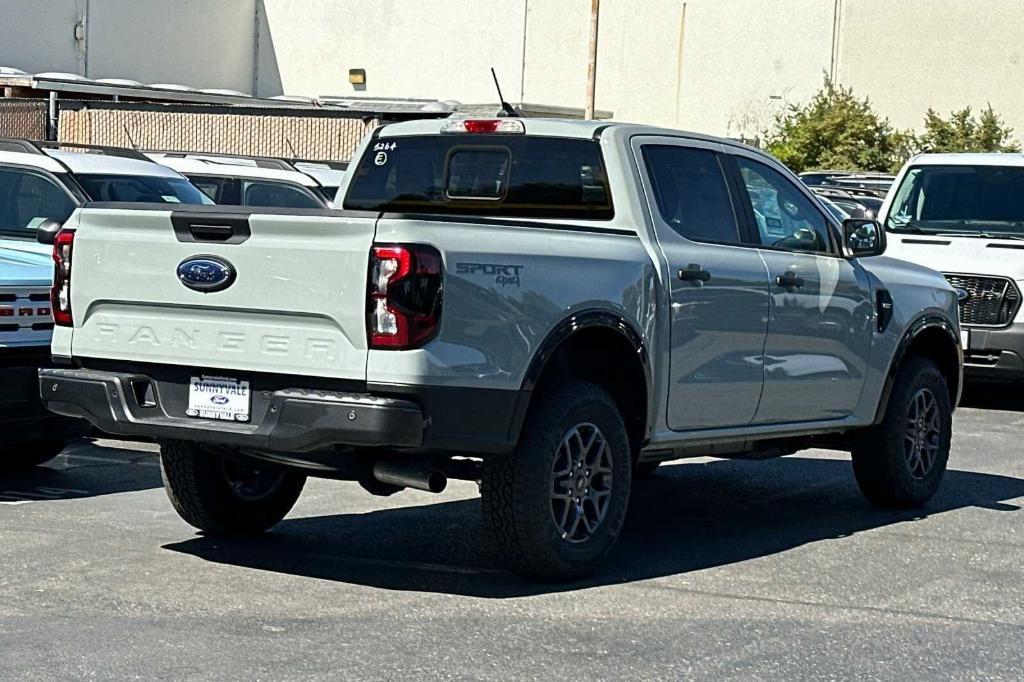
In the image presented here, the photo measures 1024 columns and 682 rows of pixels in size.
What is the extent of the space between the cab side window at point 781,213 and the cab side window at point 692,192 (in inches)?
9.5

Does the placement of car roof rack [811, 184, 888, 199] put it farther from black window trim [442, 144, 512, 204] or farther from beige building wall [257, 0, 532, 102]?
beige building wall [257, 0, 532, 102]

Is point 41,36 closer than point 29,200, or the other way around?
point 29,200

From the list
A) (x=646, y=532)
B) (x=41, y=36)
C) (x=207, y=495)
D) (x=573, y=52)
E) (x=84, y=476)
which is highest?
(x=573, y=52)

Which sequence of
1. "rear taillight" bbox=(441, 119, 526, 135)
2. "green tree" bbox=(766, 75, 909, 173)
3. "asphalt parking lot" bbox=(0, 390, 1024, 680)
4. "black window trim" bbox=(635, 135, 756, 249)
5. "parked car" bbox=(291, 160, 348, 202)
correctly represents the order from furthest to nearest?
"green tree" bbox=(766, 75, 909, 173) → "parked car" bbox=(291, 160, 348, 202) → "rear taillight" bbox=(441, 119, 526, 135) → "black window trim" bbox=(635, 135, 756, 249) → "asphalt parking lot" bbox=(0, 390, 1024, 680)

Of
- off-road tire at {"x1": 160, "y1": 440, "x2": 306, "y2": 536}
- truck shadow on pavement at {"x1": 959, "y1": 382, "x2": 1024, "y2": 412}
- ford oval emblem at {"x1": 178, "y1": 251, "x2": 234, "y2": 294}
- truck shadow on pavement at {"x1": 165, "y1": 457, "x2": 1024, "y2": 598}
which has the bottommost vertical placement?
truck shadow on pavement at {"x1": 959, "y1": 382, "x2": 1024, "y2": 412}

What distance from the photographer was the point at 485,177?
26.8ft

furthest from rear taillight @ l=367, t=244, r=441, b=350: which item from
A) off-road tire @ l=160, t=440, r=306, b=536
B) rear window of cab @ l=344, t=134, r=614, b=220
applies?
rear window of cab @ l=344, t=134, r=614, b=220

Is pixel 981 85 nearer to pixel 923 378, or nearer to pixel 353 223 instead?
pixel 923 378

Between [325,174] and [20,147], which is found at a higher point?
[20,147]

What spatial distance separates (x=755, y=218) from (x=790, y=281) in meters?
0.35

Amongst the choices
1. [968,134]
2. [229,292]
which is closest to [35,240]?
[229,292]

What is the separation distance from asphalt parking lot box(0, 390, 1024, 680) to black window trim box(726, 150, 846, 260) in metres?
1.40

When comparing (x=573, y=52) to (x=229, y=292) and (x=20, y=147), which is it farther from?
(x=229, y=292)

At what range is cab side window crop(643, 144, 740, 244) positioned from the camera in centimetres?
789
